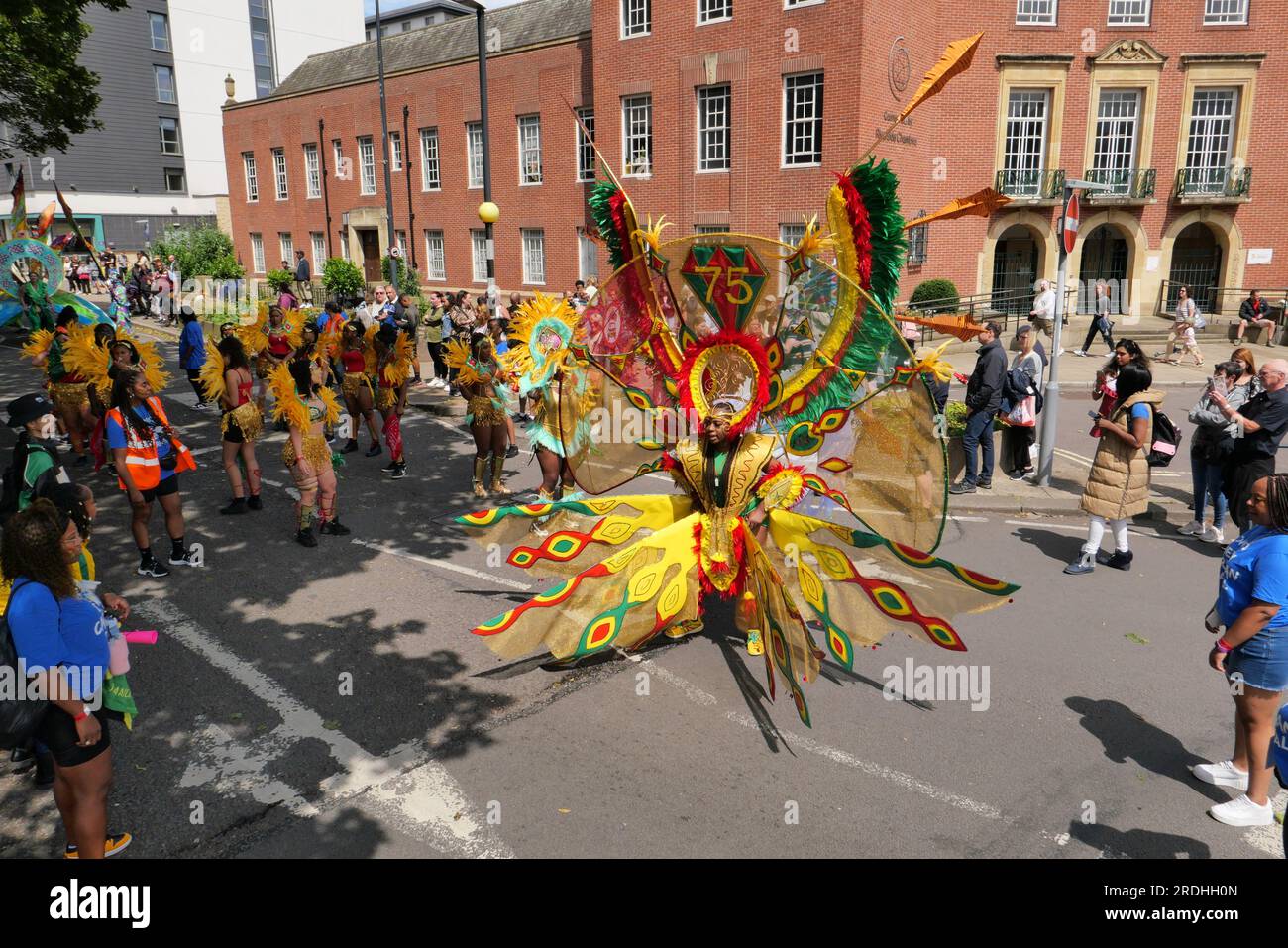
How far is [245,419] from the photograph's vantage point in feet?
30.1

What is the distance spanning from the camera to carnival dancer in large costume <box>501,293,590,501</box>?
7668 mm

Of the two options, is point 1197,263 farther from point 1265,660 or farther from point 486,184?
point 1265,660

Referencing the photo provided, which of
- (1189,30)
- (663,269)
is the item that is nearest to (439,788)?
(663,269)

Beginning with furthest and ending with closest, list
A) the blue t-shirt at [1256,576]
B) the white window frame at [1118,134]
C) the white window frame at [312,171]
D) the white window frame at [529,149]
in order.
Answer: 1. the white window frame at [312,171]
2. the white window frame at [529,149]
3. the white window frame at [1118,134]
4. the blue t-shirt at [1256,576]

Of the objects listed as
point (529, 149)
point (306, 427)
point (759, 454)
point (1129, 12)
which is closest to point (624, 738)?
point (759, 454)

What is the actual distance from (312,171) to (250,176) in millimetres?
5858

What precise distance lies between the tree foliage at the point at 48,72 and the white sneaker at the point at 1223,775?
19197 mm

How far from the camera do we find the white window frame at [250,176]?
42.1 m

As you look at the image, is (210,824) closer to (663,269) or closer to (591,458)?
(591,458)

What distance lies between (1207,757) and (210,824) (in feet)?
18.6

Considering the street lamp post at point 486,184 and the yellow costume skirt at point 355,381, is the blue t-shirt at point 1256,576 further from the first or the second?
the street lamp post at point 486,184

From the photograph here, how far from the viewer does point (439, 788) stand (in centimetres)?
489

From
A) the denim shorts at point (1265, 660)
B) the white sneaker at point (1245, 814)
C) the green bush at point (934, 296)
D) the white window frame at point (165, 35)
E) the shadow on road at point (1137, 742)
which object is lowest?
the shadow on road at point (1137, 742)

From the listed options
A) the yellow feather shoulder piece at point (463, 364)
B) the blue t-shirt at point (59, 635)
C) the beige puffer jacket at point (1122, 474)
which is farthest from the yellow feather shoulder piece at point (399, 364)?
the beige puffer jacket at point (1122, 474)
